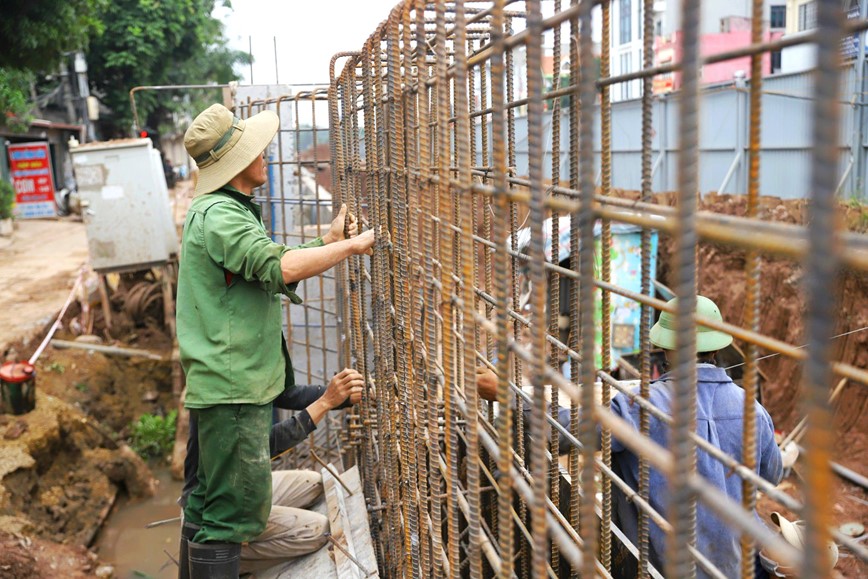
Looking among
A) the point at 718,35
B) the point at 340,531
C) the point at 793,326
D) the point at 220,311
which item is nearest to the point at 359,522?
the point at 340,531

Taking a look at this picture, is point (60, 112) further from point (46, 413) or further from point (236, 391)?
point (236, 391)

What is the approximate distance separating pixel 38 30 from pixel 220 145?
7.45 m

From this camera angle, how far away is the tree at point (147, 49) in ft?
74.2

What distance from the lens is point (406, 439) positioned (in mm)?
2688

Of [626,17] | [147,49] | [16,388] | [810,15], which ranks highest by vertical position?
[626,17]

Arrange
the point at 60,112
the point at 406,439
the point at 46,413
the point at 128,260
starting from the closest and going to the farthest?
the point at 406,439 < the point at 46,413 < the point at 128,260 < the point at 60,112

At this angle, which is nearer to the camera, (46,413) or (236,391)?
(236,391)

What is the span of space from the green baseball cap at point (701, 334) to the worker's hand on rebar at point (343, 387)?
4.33 feet

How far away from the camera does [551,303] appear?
280 cm

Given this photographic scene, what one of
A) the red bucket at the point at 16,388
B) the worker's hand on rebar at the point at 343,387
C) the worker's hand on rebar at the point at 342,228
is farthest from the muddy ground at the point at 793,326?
the red bucket at the point at 16,388

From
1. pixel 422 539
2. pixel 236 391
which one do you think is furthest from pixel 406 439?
pixel 236 391

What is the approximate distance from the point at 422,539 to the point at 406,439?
0.41 meters

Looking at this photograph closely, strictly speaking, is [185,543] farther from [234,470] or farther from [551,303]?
[551,303]

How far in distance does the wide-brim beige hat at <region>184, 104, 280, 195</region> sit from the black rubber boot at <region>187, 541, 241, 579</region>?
1.43 metres
